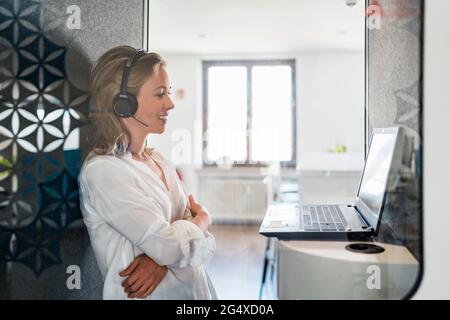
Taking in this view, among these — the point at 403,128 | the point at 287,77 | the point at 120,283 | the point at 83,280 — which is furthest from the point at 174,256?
the point at 403,128

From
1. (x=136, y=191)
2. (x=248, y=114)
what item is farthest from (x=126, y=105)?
(x=248, y=114)

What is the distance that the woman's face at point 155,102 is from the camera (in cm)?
100

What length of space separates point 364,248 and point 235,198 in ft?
1.13

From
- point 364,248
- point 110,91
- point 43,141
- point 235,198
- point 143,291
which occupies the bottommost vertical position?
point 143,291

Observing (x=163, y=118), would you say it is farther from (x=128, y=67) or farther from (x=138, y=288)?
(x=138, y=288)

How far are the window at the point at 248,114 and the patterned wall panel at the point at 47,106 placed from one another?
0.25 m

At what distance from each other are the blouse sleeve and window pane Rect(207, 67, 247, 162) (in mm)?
220

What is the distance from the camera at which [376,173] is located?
1.00 metres

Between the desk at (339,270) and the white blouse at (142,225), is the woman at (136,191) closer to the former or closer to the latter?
the white blouse at (142,225)

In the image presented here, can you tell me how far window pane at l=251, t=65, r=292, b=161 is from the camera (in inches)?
41.4

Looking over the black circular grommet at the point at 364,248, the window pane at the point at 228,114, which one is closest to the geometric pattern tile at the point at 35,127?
the window pane at the point at 228,114

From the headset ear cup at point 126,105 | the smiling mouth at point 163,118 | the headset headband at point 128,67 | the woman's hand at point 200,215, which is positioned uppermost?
the headset headband at point 128,67
